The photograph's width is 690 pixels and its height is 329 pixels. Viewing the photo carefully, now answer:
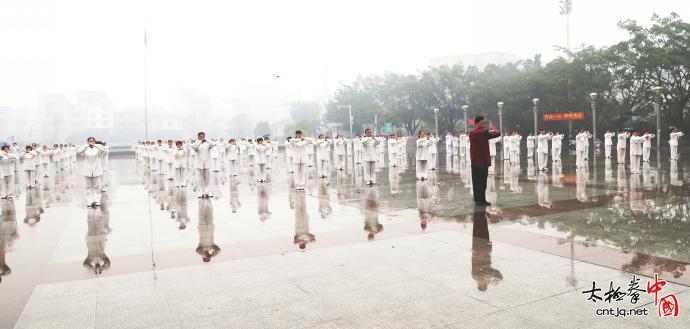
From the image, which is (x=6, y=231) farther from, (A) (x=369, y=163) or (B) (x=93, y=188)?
(A) (x=369, y=163)

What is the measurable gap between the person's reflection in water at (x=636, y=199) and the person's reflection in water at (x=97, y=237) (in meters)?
9.18

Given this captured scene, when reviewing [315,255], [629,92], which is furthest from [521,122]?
[315,255]

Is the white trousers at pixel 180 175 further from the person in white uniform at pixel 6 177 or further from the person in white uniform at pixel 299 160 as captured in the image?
the person in white uniform at pixel 6 177

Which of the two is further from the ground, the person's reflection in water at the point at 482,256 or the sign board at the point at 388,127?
the sign board at the point at 388,127

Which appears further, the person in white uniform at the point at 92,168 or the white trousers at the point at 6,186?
the white trousers at the point at 6,186

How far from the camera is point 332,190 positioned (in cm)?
1481

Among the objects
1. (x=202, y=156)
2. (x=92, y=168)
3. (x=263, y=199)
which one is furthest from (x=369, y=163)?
(x=92, y=168)

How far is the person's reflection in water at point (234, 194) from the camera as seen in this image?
11.9 metres

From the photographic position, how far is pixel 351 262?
20.8 ft

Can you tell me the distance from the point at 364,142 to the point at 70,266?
1157cm

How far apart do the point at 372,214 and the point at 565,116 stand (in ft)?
117

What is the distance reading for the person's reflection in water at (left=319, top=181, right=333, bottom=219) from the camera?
34.2ft

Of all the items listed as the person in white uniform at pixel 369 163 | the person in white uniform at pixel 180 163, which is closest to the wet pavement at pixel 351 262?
the person in white uniform at pixel 180 163

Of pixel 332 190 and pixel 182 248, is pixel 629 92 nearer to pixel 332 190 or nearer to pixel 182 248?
pixel 332 190
